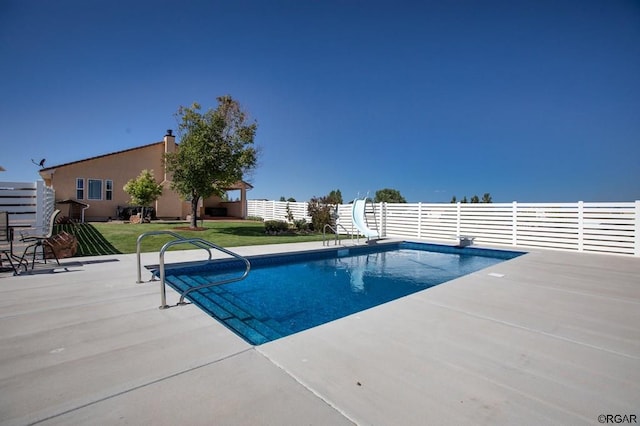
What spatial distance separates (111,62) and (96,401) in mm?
14422

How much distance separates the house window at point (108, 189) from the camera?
19.6 meters

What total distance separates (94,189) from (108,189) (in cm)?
76

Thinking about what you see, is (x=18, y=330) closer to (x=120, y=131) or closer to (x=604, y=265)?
(x=604, y=265)

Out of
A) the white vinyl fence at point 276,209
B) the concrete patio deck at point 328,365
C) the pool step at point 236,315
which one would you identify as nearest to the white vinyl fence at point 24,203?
the concrete patio deck at point 328,365

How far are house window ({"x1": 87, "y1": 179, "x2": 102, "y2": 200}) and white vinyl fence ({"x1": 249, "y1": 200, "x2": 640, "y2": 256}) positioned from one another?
17.8 metres

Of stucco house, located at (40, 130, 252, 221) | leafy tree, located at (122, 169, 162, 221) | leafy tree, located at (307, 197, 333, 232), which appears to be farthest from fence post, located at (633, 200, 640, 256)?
stucco house, located at (40, 130, 252, 221)

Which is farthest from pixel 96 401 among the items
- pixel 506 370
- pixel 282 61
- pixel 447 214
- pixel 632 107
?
pixel 632 107

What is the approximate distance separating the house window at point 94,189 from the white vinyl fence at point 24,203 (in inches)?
592

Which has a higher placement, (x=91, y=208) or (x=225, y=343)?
(x=91, y=208)

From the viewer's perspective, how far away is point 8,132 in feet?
50.5

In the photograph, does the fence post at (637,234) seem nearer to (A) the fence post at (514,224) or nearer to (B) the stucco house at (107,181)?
(A) the fence post at (514,224)

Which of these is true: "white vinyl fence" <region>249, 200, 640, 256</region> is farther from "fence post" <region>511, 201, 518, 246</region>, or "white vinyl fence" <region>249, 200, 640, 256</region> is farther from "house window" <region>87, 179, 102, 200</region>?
"house window" <region>87, 179, 102, 200</region>

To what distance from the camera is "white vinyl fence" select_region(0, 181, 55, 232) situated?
6.39 meters

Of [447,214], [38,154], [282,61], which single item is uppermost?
[282,61]
